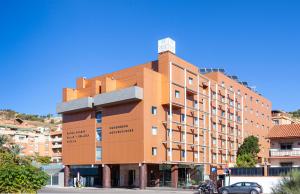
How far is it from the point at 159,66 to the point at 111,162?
49.5 feet

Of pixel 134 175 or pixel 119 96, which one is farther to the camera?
pixel 134 175

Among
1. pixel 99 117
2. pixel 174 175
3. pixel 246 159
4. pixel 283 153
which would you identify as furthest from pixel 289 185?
pixel 246 159

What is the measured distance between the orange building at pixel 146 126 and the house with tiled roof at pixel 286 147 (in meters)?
12.7

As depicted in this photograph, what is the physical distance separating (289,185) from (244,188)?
89.8 ft

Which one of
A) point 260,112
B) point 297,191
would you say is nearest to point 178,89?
point 260,112

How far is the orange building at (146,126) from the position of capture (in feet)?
197

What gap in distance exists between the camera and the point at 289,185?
1956 cm

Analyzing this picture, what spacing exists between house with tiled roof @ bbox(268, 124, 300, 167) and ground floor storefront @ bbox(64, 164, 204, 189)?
13170 mm

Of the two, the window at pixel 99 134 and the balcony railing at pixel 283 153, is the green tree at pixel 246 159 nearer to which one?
the balcony railing at pixel 283 153

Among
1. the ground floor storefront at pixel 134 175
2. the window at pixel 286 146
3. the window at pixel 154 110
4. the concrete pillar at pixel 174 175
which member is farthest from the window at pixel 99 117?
the window at pixel 286 146

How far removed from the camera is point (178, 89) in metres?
64.1

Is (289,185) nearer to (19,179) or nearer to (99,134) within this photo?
(19,179)

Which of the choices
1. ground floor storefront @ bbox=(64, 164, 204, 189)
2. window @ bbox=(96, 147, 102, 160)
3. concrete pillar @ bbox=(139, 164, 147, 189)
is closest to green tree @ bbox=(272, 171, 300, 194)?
concrete pillar @ bbox=(139, 164, 147, 189)

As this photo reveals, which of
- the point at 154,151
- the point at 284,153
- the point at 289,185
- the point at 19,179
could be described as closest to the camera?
the point at 289,185
